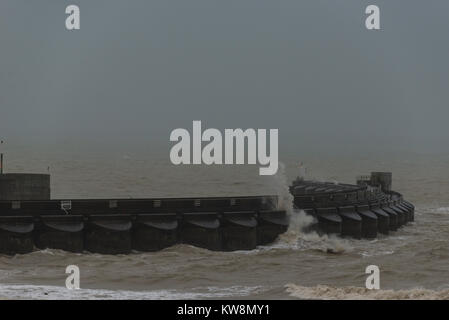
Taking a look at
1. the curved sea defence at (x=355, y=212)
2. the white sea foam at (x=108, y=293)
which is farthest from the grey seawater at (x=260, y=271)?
the curved sea defence at (x=355, y=212)

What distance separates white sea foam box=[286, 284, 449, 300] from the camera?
90.8ft

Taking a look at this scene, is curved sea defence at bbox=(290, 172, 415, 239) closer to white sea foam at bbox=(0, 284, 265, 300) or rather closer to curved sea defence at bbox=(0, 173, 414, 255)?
curved sea defence at bbox=(0, 173, 414, 255)

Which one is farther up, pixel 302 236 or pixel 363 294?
pixel 302 236

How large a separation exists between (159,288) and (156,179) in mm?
88347

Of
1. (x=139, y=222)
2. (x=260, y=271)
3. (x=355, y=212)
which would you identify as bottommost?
(x=260, y=271)

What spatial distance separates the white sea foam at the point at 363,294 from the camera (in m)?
27.7

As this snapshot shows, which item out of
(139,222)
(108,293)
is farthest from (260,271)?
(108,293)

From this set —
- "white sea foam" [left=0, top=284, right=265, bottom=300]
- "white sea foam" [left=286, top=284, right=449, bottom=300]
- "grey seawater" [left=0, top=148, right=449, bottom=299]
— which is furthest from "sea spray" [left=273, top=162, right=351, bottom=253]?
"white sea foam" [left=286, top=284, right=449, bottom=300]

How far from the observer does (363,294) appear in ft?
92.4

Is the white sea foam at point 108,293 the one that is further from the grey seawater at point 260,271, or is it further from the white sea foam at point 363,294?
the white sea foam at point 363,294

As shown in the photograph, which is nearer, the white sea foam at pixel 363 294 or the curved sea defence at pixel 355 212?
the white sea foam at pixel 363 294

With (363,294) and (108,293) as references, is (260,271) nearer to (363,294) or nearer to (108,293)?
(363,294)
